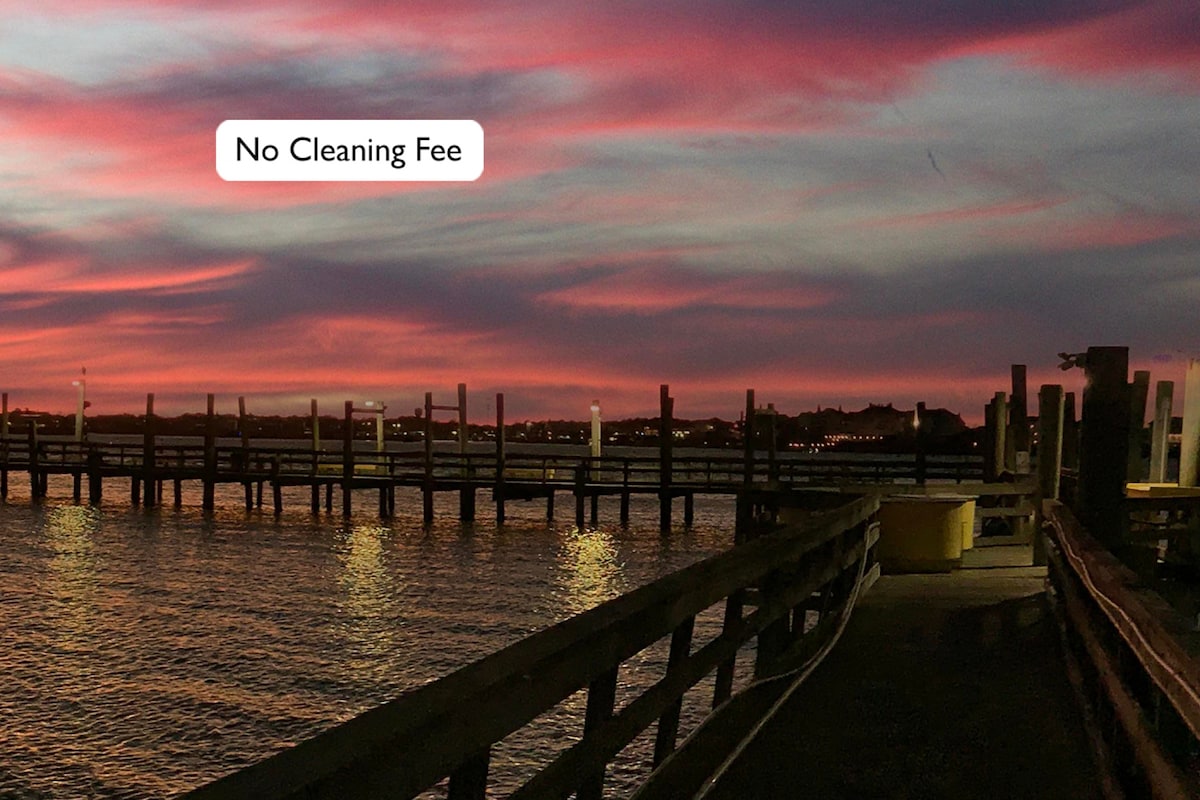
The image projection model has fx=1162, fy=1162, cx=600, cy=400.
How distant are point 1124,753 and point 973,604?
5.81 metres

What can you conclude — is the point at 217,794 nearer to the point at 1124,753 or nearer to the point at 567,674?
the point at 567,674

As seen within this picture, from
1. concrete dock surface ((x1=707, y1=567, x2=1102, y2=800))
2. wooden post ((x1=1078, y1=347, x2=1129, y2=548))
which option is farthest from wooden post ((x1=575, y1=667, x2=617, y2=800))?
wooden post ((x1=1078, y1=347, x2=1129, y2=548))

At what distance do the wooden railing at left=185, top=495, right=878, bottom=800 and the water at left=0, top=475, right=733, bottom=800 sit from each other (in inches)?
167

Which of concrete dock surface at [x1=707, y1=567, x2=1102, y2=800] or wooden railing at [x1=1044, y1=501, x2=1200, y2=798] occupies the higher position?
wooden railing at [x1=1044, y1=501, x2=1200, y2=798]

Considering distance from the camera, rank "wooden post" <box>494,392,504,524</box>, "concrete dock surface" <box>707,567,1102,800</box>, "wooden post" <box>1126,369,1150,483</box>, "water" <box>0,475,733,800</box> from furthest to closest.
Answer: "wooden post" <box>494,392,504,524</box>
"wooden post" <box>1126,369,1150,483</box>
"water" <box>0,475,733,800</box>
"concrete dock surface" <box>707,567,1102,800</box>

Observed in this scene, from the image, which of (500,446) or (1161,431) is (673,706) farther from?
(500,446)

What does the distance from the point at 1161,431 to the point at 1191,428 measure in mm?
5547

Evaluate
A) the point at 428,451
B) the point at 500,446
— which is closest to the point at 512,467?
the point at 500,446

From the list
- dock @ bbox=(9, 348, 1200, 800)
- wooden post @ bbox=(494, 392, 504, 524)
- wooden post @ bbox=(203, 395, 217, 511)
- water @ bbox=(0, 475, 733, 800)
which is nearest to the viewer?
dock @ bbox=(9, 348, 1200, 800)

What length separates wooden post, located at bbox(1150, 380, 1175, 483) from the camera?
22.5 metres

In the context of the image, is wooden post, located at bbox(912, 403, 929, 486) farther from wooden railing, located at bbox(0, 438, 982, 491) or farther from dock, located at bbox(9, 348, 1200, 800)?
dock, located at bbox(9, 348, 1200, 800)

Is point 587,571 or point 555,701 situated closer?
point 555,701

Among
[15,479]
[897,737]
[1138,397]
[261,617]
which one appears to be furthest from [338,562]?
[15,479]

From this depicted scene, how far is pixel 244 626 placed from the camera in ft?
69.1
